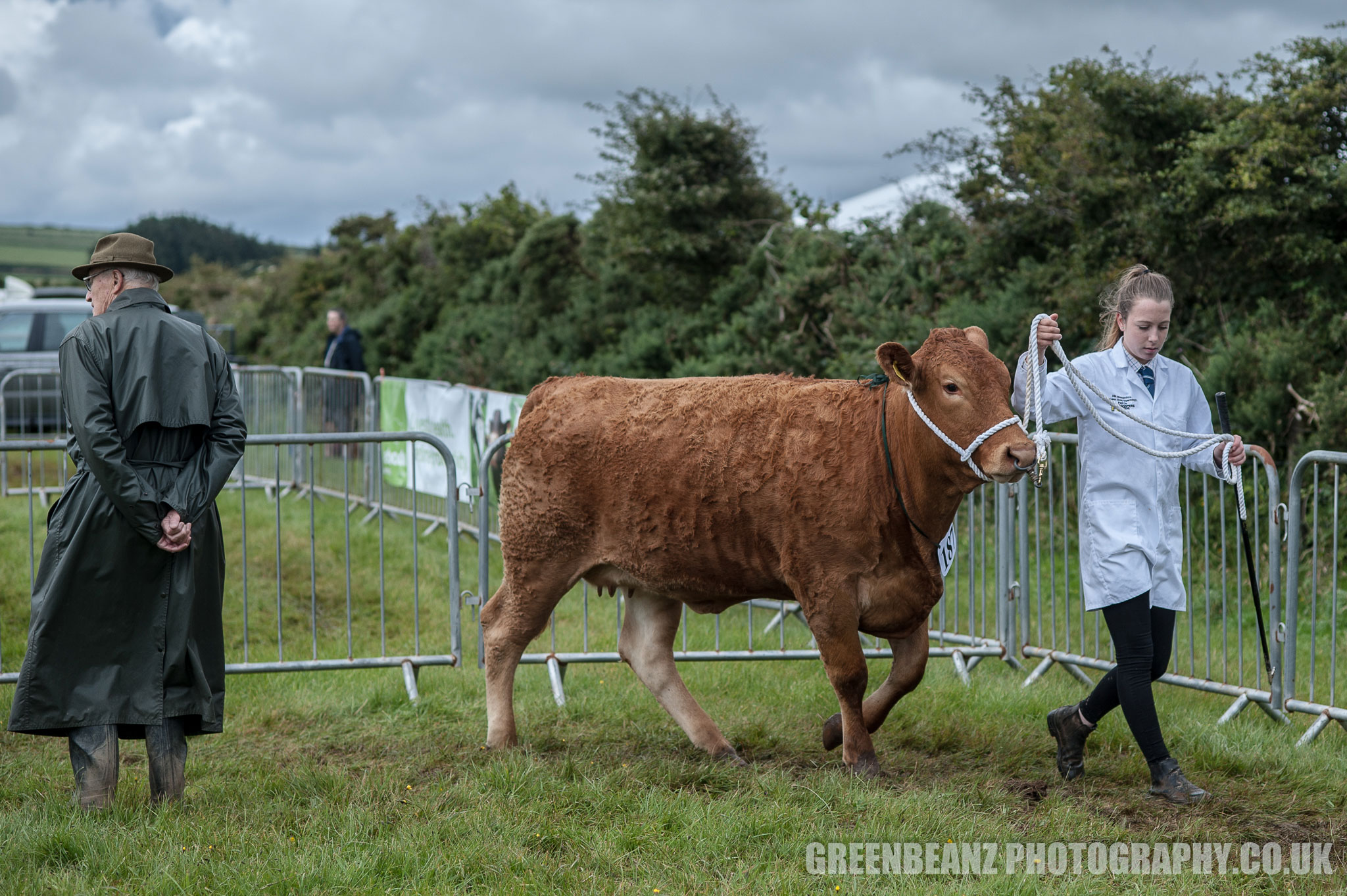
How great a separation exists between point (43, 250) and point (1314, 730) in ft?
315

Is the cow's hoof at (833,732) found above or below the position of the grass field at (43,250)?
below

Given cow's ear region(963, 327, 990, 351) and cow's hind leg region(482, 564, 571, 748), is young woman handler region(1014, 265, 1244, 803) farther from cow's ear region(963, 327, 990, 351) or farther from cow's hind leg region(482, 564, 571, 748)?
cow's hind leg region(482, 564, 571, 748)

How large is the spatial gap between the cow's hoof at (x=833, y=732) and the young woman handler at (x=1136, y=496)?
1073mm

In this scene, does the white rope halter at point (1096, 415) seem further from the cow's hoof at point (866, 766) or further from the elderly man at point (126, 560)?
the elderly man at point (126, 560)

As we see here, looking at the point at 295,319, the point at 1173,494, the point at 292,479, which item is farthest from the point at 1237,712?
the point at 295,319

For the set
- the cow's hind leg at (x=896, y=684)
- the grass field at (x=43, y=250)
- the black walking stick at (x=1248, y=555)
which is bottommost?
the cow's hind leg at (x=896, y=684)

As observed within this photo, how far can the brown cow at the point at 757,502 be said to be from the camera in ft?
14.7

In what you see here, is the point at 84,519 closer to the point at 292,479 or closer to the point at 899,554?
the point at 899,554

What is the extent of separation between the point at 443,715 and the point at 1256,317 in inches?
282

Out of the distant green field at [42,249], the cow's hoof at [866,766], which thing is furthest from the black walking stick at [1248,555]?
the distant green field at [42,249]

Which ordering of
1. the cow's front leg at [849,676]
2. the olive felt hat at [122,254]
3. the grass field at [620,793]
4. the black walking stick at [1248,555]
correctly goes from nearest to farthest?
1. the grass field at [620,793]
2. the olive felt hat at [122,254]
3. the cow's front leg at [849,676]
4. the black walking stick at [1248,555]

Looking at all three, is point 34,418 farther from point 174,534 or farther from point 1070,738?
point 1070,738

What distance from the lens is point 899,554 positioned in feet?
15.4

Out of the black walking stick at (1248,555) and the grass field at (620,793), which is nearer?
the grass field at (620,793)
